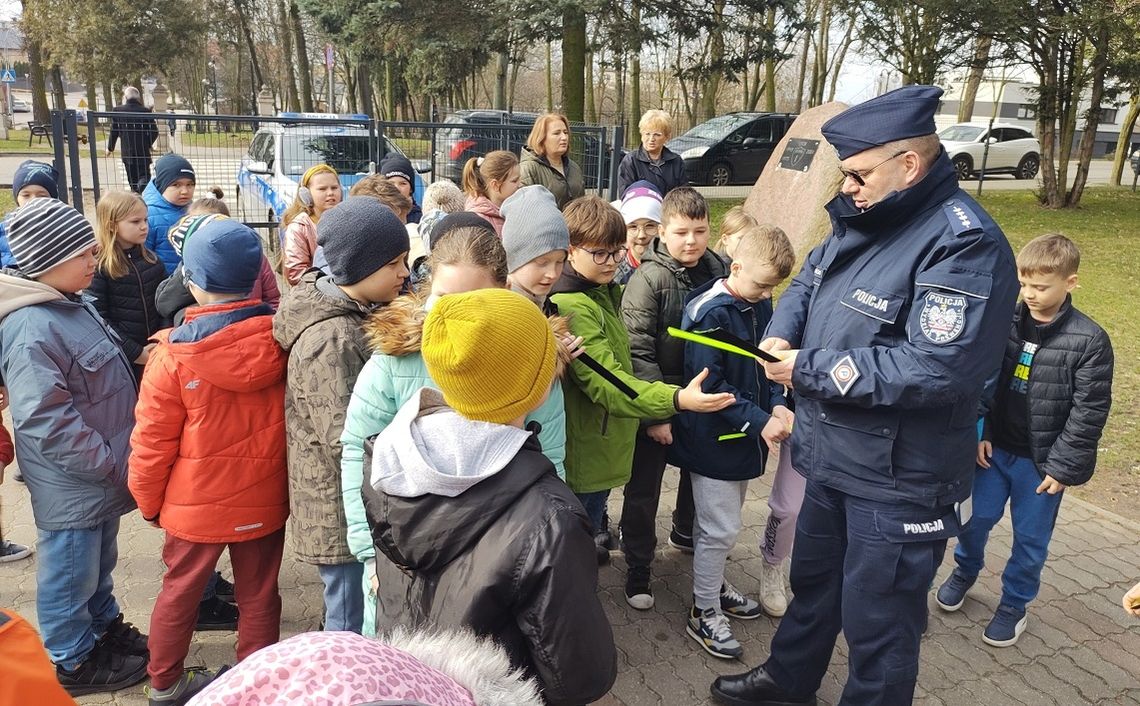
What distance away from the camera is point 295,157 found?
31.9 ft

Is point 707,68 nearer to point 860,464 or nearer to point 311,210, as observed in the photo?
point 311,210

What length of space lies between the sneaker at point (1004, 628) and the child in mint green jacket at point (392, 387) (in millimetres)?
2232

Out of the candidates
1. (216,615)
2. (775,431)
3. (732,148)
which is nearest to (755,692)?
(775,431)

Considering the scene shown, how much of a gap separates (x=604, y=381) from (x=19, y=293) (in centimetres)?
195

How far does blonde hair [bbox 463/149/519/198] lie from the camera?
200 inches

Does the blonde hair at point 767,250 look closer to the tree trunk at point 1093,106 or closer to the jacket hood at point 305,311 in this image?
the jacket hood at point 305,311

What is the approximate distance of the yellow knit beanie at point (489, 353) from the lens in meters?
1.61

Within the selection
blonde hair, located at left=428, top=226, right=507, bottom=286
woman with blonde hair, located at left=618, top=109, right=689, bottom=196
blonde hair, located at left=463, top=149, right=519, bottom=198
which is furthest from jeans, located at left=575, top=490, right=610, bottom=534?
woman with blonde hair, located at left=618, top=109, right=689, bottom=196

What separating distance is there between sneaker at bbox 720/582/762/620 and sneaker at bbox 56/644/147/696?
232cm

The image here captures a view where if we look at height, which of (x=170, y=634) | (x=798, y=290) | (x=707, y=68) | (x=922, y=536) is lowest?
(x=170, y=634)

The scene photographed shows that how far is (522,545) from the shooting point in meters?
1.55

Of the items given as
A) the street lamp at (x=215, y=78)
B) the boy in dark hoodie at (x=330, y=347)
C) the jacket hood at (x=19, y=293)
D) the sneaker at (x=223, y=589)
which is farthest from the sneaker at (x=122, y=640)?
the street lamp at (x=215, y=78)

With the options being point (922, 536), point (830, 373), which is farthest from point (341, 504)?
point (922, 536)

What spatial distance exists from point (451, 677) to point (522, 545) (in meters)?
0.55
